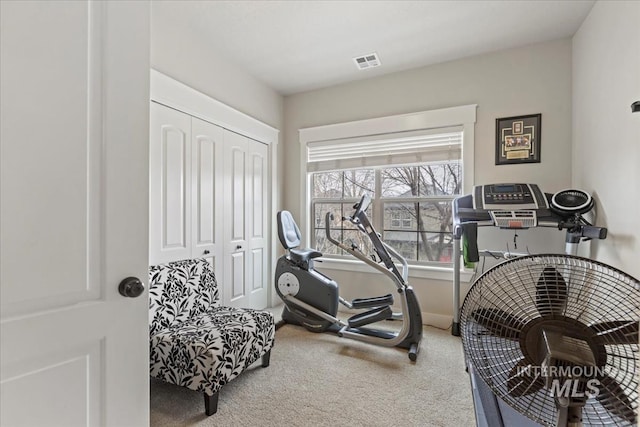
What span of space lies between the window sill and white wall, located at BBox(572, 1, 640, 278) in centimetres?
104

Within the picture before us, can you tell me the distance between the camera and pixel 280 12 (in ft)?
7.59

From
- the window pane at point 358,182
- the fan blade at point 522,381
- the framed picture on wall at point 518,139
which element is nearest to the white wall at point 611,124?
the framed picture on wall at point 518,139

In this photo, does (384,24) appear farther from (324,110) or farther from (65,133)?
(65,133)

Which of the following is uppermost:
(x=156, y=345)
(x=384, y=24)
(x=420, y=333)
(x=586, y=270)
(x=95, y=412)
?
(x=384, y=24)

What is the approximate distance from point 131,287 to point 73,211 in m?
0.29

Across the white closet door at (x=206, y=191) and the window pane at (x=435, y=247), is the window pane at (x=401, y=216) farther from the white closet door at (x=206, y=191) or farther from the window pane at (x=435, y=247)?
the white closet door at (x=206, y=191)

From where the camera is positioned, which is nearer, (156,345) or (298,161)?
(156,345)

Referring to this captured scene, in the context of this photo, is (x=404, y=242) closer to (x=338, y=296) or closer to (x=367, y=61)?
(x=338, y=296)

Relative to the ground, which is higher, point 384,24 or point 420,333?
point 384,24

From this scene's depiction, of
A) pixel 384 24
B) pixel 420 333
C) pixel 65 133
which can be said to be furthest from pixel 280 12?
pixel 420 333

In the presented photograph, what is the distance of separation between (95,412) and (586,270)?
1412mm

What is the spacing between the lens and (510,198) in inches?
87.4

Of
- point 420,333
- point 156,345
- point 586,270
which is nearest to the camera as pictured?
point 586,270

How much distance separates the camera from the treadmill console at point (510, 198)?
216cm
